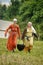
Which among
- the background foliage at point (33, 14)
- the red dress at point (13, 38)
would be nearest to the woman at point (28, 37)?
the red dress at point (13, 38)

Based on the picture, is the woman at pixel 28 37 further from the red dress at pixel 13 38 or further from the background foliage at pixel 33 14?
the background foliage at pixel 33 14

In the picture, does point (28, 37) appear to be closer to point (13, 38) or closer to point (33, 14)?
point (13, 38)

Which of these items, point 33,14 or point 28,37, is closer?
point 28,37

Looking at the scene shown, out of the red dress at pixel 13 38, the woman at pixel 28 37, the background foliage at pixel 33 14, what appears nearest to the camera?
the woman at pixel 28 37

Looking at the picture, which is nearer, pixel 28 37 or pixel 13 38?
pixel 28 37

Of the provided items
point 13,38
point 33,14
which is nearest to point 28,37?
point 13,38

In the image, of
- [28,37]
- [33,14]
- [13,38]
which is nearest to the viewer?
[28,37]

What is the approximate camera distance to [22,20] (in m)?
58.3

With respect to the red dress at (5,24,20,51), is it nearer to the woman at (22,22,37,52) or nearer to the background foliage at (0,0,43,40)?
the woman at (22,22,37,52)

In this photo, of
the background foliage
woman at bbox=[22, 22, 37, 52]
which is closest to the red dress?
woman at bbox=[22, 22, 37, 52]

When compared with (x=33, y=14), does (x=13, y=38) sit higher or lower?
lower

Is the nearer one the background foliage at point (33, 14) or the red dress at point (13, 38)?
the red dress at point (13, 38)

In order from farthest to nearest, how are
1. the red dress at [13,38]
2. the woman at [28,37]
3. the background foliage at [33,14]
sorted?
1. the background foliage at [33,14]
2. the red dress at [13,38]
3. the woman at [28,37]

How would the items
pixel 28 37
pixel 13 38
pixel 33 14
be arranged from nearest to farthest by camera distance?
pixel 28 37
pixel 13 38
pixel 33 14
